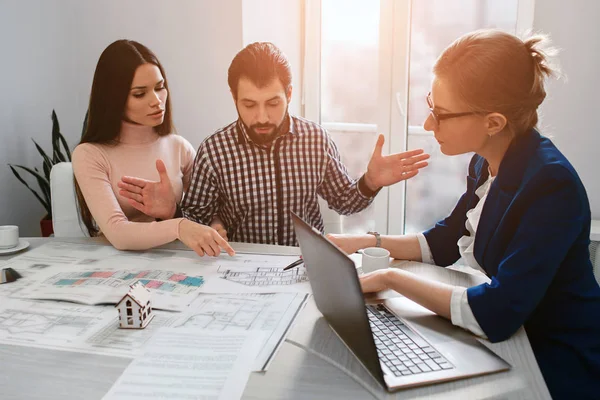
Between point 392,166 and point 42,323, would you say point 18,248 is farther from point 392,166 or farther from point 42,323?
point 392,166

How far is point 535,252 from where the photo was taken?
3.25 ft

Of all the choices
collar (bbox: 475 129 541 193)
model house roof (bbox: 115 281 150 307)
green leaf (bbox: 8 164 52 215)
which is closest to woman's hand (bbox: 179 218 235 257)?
model house roof (bbox: 115 281 150 307)

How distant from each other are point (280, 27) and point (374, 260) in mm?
1825

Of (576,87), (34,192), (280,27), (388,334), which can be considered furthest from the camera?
(280,27)

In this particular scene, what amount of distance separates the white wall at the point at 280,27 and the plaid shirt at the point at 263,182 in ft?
2.88

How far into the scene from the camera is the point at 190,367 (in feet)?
2.93

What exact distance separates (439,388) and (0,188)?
233 centimetres

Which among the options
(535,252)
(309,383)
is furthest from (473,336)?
(309,383)

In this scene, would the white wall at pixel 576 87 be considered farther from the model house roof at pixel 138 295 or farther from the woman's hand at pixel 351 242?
the model house roof at pixel 138 295

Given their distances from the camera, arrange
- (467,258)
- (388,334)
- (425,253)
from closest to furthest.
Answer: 1. (388,334)
2. (467,258)
3. (425,253)

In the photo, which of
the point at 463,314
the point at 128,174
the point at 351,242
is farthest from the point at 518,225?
the point at 128,174

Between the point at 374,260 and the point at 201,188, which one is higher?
the point at 201,188

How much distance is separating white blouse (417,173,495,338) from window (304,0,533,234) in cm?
148

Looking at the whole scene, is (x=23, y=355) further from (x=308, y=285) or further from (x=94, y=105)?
(x=94, y=105)
